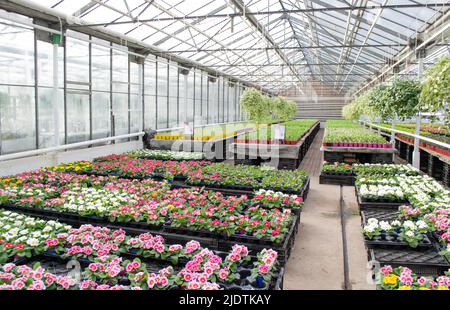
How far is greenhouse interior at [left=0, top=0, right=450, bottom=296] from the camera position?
8.80 feet

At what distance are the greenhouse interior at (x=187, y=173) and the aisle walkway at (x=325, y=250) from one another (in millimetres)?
20

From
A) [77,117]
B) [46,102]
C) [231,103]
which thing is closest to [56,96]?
[46,102]

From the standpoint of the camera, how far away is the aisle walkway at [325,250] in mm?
3047

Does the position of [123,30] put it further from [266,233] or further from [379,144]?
[266,233]

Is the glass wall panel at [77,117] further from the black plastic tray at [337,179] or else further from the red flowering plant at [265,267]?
the red flowering plant at [265,267]

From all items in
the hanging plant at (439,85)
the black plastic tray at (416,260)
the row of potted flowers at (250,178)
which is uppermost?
the hanging plant at (439,85)

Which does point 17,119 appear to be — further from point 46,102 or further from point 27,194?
point 27,194

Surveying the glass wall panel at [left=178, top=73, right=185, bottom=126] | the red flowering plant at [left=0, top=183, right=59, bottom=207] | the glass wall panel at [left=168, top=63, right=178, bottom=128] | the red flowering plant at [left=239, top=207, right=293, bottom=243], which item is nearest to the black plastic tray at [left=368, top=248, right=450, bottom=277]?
the red flowering plant at [left=239, top=207, right=293, bottom=243]

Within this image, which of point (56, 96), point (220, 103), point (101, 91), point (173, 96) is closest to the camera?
point (56, 96)

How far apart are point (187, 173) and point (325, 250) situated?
2.77 m

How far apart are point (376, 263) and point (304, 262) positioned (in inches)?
28.9

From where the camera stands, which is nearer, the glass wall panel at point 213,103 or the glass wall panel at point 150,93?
the glass wall panel at point 150,93

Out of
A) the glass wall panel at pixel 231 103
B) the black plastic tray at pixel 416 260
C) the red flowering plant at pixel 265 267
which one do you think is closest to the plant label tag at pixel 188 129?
the black plastic tray at pixel 416 260

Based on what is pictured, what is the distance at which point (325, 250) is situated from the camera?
146 inches
